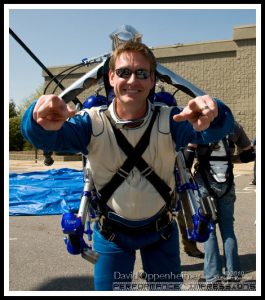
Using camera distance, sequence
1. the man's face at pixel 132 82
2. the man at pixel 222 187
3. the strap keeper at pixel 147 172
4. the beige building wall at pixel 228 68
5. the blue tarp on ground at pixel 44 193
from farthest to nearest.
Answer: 1. the beige building wall at pixel 228 68
2. the blue tarp on ground at pixel 44 193
3. the man at pixel 222 187
4. the strap keeper at pixel 147 172
5. the man's face at pixel 132 82

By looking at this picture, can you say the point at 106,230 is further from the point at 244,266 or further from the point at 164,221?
the point at 244,266

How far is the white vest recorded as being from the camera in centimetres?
218

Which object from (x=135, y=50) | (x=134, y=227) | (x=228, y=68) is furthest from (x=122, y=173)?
(x=228, y=68)

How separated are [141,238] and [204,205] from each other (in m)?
0.47

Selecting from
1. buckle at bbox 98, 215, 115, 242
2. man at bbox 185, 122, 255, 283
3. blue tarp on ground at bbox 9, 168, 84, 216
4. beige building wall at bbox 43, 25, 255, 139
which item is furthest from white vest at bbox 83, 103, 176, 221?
beige building wall at bbox 43, 25, 255, 139

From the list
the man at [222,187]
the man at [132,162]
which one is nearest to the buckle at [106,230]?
the man at [132,162]

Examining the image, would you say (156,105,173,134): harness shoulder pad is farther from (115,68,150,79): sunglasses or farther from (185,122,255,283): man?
(185,122,255,283): man

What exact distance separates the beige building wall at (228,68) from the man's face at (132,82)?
1900 cm

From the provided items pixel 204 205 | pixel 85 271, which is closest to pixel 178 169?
pixel 204 205

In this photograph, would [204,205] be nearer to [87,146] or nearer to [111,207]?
[111,207]

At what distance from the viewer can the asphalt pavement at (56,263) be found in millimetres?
3811

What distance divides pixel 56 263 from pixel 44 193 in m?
4.52

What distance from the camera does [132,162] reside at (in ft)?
7.11

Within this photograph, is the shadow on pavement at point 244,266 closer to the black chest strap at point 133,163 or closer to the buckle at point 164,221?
the buckle at point 164,221
